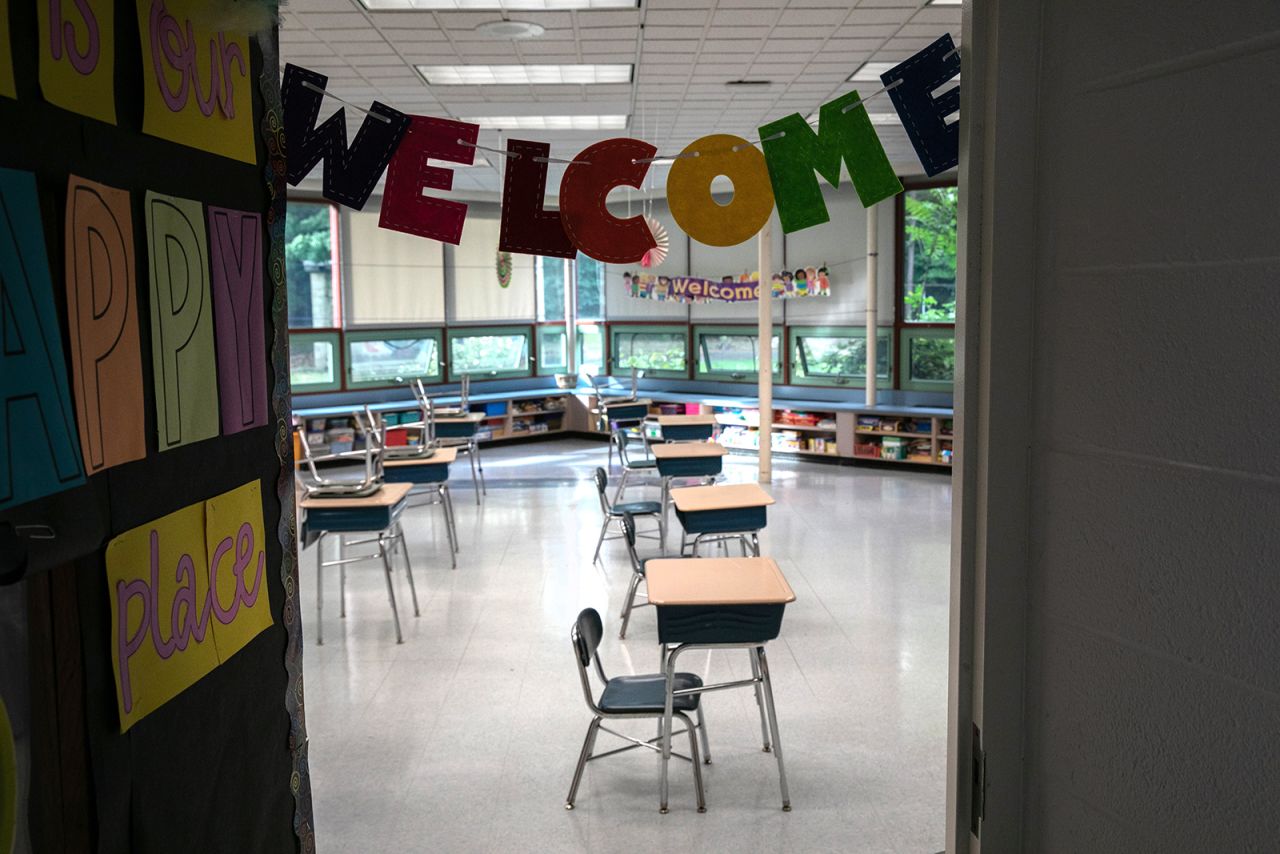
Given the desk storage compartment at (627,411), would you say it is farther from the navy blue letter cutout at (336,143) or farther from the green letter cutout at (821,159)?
the navy blue letter cutout at (336,143)

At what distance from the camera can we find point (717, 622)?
4.02 metres

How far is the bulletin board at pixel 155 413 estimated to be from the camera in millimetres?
1323

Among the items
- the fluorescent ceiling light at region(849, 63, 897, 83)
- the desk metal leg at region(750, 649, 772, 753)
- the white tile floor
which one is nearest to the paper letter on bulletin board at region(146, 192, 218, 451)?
the white tile floor

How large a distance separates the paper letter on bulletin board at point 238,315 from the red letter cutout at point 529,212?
1928 mm

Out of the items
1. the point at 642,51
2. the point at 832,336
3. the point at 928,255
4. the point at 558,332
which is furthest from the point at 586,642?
the point at 558,332

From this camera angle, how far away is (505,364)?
1435cm

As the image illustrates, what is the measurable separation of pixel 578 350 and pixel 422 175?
11.1m

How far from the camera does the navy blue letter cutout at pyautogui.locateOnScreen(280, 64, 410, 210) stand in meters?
3.31

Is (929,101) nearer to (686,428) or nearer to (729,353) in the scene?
(686,428)

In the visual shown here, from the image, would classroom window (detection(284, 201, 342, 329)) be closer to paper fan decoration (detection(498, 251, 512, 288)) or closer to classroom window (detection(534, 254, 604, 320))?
paper fan decoration (detection(498, 251, 512, 288))

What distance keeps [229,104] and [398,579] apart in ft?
19.3

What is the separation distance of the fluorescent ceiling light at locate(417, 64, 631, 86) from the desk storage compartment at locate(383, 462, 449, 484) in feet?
8.84

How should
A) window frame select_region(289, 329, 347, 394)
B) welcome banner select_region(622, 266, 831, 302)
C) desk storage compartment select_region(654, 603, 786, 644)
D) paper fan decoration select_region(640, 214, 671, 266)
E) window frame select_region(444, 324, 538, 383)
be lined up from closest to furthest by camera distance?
desk storage compartment select_region(654, 603, 786, 644) < paper fan decoration select_region(640, 214, 671, 266) < window frame select_region(289, 329, 347, 394) < welcome banner select_region(622, 266, 831, 302) < window frame select_region(444, 324, 538, 383)

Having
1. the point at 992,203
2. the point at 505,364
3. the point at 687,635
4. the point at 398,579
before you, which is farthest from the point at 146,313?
the point at 505,364
